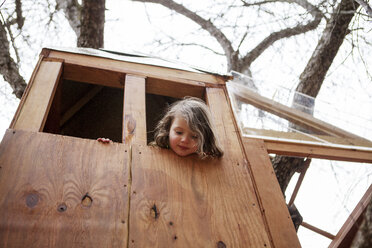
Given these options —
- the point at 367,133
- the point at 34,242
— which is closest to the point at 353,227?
the point at 367,133

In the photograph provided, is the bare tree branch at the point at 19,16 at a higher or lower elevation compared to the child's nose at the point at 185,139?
higher

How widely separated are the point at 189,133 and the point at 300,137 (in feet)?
3.70

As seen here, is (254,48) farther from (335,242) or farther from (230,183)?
(230,183)

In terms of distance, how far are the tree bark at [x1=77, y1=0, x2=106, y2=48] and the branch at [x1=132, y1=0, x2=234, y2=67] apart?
2.57 m

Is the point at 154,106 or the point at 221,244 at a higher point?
the point at 154,106

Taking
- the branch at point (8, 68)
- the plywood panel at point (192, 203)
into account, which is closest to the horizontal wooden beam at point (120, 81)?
the plywood panel at point (192, 203)

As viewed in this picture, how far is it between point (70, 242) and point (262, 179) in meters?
1.36

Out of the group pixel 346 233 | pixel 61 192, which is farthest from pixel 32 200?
pixel 346 233

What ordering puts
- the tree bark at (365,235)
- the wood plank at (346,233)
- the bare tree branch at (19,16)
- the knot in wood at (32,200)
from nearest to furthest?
the tree bark at (365,235) < the knot in wood at (32,200) < the wood plank at (346,233) < the bare tree branch at (19,16)

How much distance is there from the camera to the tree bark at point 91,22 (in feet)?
15.6

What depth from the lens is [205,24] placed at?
721 cm

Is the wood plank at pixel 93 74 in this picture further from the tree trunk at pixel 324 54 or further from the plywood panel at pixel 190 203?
the tree trunk at pixel 324 54

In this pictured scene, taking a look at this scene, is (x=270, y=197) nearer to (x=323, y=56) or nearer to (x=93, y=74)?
(x=93, y=74)

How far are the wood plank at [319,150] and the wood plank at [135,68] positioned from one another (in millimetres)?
962
